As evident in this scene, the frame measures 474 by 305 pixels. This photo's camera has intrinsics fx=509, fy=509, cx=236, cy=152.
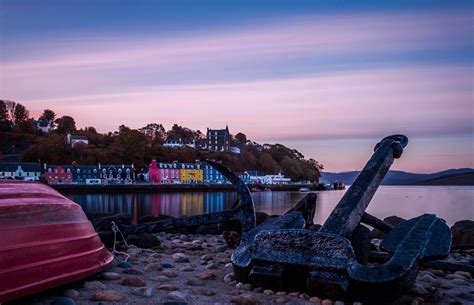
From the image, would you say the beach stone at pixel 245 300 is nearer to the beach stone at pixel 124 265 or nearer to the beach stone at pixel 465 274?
the beach stone at pixel 124 265

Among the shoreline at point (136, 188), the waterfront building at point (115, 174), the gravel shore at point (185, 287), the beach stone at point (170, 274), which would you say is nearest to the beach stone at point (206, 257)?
the gravel shore at point (185, 287)

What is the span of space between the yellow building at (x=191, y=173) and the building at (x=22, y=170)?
118 feet

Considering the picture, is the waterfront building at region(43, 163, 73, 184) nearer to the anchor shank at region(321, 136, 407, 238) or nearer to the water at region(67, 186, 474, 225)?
the water at region(67, 186, 474, 225)

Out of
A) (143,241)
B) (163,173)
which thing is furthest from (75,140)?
(143,241)

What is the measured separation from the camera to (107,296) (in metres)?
4.32

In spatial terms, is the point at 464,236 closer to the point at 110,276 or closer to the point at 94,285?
the point at 110,276

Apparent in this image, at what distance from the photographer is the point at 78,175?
115250 millimetres

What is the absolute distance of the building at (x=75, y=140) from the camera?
13086cm

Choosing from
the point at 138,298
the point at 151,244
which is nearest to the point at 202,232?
the point at 151,244

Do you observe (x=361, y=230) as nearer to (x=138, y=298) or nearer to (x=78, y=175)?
(x=138, y=298)

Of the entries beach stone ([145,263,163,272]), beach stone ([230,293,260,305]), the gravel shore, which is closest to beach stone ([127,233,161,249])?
the gravel shore

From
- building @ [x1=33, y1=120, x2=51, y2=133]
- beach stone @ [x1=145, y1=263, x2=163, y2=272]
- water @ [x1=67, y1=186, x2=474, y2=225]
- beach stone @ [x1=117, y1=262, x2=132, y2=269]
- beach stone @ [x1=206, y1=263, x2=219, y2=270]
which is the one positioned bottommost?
water @ [x1=67, y1=186, x2=474, y2=225]

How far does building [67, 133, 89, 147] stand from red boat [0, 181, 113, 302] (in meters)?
130

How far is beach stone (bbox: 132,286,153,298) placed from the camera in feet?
14.9
